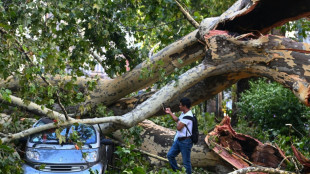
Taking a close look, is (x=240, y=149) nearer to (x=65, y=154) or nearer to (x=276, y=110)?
(x=276, y=110)

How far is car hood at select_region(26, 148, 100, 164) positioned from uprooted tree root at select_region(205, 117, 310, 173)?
8.54 ft

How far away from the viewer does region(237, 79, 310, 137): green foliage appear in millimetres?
12328

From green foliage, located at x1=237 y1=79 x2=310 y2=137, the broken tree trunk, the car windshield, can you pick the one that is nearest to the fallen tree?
the car windshield

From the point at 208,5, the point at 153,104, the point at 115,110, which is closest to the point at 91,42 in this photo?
the point at 115,110

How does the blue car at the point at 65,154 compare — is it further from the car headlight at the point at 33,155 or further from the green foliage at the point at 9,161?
the green foliage at the point at 9,161

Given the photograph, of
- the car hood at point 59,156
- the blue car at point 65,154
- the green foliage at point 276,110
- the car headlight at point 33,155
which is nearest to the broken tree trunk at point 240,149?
the green foliage at point 276,110

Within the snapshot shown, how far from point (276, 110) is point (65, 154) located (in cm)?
627

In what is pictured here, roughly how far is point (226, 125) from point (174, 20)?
3.09 meters

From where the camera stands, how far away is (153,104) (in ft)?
29.7

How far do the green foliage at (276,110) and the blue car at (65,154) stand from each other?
4.65m

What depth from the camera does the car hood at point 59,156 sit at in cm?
839

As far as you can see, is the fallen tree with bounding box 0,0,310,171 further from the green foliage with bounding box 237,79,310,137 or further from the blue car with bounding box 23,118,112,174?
the green foliage with bounding box 237,79,310,137

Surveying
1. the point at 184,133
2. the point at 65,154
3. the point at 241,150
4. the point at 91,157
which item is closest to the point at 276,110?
the point at 241,150

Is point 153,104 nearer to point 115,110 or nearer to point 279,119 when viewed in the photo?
point 115,110
